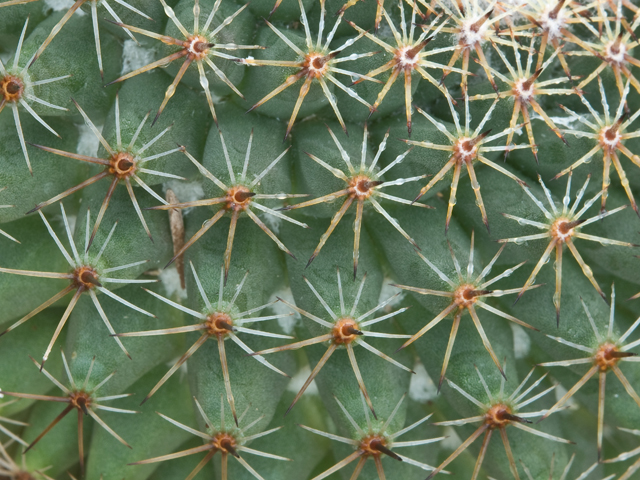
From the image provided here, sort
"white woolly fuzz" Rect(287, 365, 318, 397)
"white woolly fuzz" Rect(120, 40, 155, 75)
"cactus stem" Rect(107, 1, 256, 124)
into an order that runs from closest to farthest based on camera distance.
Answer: "cactus stem" Rect(107, 1, 256, 124) → "white woolly fuzz" Rect(120, 40, 155, 75) → "white woolly fuzz" Rect(287, 365, 318, 397)

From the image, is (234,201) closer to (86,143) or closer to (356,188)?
(356,188)

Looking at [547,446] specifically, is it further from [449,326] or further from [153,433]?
[153,433]

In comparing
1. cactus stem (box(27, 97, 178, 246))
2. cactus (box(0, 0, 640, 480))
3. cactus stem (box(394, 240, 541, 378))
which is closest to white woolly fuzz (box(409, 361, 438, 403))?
cactus (box(0, 0, 640, 480))

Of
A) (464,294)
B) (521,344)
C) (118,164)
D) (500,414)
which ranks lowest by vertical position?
(500,414)

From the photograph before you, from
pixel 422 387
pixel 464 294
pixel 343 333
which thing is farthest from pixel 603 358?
pixel 343 333

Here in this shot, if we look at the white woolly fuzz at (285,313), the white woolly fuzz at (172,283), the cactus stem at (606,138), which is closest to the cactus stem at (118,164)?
the white woolly fuzz at (172,283)

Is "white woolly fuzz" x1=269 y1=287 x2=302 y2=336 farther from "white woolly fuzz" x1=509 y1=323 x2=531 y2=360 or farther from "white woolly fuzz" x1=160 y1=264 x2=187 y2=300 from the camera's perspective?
"white woolly fuzz" x1=509 y1=323 x2=531 y2=360
